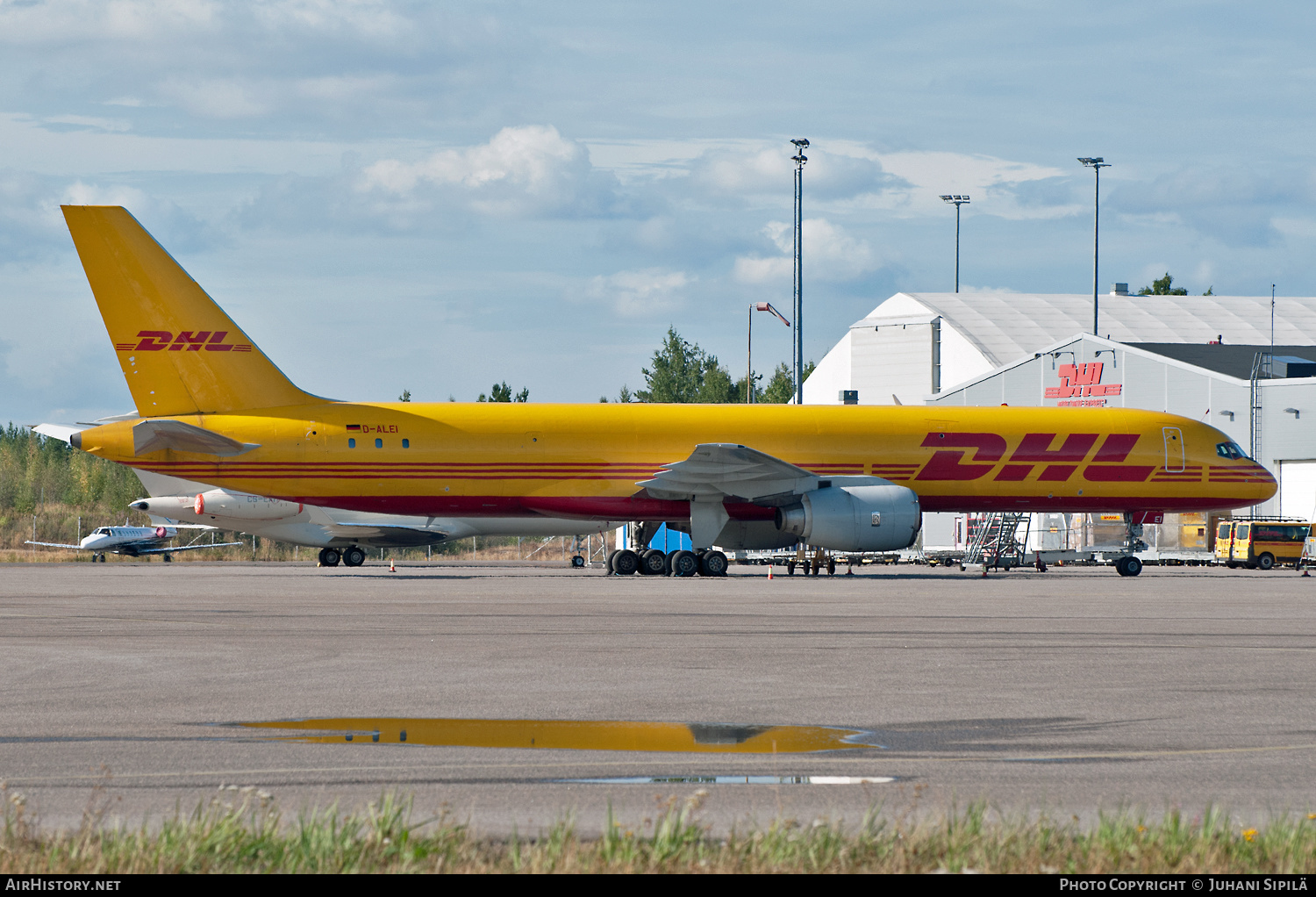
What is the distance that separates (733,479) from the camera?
3706 cm

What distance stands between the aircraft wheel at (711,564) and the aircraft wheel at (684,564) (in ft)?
0.78

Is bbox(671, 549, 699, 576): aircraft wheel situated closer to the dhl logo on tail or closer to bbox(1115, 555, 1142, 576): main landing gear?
bbox(1115, 555, 1142, 576): main landing gear

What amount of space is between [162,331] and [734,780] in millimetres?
31455

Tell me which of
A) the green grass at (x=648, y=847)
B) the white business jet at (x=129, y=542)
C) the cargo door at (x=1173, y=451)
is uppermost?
the cargo door at (x=1173, y=451)

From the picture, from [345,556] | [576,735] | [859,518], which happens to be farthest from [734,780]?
[345,556]

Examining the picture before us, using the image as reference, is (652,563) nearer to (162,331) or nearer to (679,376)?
(162,331)

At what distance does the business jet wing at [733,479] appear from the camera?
36219mm

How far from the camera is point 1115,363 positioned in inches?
2468

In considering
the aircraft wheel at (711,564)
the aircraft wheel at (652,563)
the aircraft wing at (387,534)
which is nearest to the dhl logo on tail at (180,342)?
the aircraft wheel at (652,563)

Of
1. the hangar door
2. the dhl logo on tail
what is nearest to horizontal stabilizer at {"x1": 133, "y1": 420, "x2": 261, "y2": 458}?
the dhl logo on tail

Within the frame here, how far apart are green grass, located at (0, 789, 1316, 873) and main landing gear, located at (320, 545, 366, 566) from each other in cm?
4668

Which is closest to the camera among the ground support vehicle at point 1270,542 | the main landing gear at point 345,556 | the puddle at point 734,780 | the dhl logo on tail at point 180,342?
the puddle at point 734,780

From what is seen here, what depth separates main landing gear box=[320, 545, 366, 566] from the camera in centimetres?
5225

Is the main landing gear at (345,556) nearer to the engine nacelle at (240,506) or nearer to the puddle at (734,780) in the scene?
the engine nacelle at (240,506)
